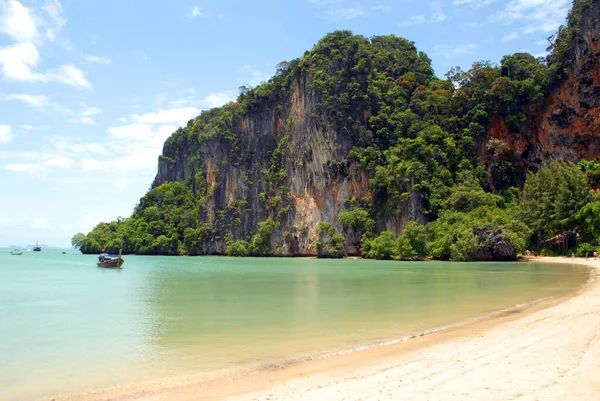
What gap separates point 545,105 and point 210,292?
1873 inches

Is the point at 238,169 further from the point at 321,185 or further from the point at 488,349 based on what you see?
the point at 488,349

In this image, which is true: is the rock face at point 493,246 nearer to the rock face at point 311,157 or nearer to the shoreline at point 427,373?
the rock face at point 311,157

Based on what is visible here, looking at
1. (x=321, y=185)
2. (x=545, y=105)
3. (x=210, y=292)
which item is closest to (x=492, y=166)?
(x=545, y=105)

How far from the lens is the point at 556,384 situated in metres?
5.80

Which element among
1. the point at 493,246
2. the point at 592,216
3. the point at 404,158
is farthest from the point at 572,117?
the point at 493,246

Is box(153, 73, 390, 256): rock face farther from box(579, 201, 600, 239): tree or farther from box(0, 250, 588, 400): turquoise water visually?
box(0, 250, 588, 400): turquoise water

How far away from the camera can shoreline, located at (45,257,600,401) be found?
5918 mm

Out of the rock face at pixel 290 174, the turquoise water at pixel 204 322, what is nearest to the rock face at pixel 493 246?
the rock face at pixel 290 174

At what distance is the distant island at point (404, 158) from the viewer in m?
43.2

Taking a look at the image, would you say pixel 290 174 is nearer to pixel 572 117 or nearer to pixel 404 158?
pixel 404 158

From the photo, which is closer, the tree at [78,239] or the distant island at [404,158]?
the distant island at [404,158]

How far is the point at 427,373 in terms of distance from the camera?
22.5 feet

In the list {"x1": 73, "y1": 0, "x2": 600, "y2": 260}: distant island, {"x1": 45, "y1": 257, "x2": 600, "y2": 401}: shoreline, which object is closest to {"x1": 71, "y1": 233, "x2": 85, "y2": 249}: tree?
{"x1": 73, "y1": 0, "x2": 600, "y2": 260}: distant island

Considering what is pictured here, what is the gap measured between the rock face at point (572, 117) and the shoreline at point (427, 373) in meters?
46.3
